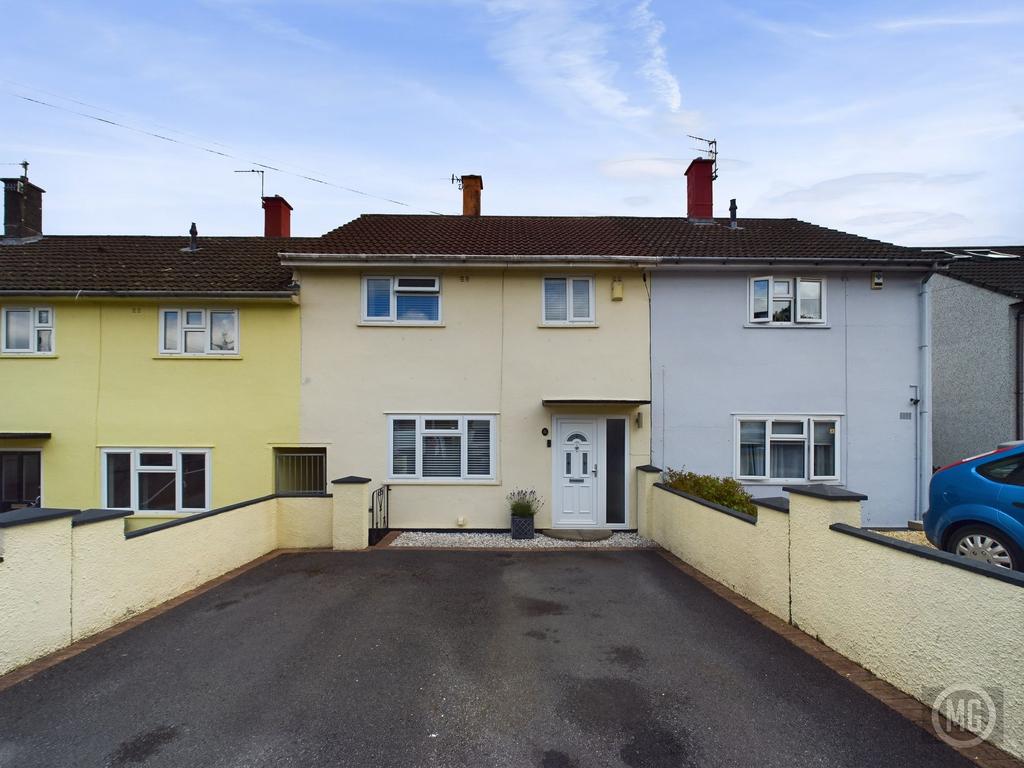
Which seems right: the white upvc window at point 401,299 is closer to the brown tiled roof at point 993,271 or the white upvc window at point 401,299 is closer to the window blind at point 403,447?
the window blind at point 403,447

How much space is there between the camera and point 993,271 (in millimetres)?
14680

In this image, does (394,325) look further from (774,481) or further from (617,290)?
(774,481)

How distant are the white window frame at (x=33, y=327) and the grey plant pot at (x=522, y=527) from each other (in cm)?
971

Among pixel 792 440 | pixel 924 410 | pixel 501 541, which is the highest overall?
pixel 924 410

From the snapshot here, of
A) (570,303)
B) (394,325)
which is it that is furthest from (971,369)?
(394,325)

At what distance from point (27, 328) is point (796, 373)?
50.6ft

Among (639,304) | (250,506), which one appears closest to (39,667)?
(250,506)

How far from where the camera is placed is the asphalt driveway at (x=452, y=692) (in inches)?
125

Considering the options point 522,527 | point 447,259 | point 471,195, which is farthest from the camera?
point 471,195

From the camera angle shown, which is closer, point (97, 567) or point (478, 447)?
point (97, 567)

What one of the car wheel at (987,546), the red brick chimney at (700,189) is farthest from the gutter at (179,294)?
the car wheel at (987,546)

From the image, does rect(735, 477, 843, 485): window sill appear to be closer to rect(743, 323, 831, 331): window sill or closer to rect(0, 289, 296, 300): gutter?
rect(743, 323, 831, 331): window sill

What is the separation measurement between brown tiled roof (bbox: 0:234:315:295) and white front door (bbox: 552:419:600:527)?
6.44 metres

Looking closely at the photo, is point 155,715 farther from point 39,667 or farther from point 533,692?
point 533,692
